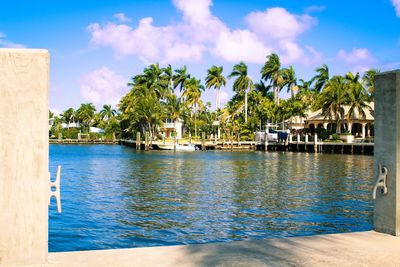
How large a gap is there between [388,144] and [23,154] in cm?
512

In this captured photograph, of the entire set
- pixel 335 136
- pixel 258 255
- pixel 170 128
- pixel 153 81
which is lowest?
pixel 258 255

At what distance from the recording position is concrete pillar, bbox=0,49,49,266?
15.9 feet

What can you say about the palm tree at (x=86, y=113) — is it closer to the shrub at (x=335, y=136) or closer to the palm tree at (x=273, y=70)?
Answer: the palm tree at (x=273, y=70)

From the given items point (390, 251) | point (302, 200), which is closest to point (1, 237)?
point (390, 251)

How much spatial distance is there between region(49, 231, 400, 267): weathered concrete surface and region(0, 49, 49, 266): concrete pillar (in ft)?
1.47

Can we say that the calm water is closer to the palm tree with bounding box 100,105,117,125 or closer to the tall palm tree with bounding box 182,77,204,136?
the tall palm tree with bounding box 182,77,204,136

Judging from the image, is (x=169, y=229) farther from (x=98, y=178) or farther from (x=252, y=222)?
(x=98, y=178)

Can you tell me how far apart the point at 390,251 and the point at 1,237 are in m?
4.73

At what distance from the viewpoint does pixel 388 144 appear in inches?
260

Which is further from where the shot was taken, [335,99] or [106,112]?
[106,112]

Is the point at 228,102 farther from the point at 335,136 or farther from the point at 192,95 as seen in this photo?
the point at 335,136

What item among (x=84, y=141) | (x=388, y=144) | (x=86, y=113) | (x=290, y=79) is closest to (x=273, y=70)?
(x=290, y=79)

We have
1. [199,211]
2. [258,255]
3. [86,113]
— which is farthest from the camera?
[86,113]

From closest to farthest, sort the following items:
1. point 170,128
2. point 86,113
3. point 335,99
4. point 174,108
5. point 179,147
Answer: point 335,99, point 179,147, point 174,108, point 170,128, point 86,113
